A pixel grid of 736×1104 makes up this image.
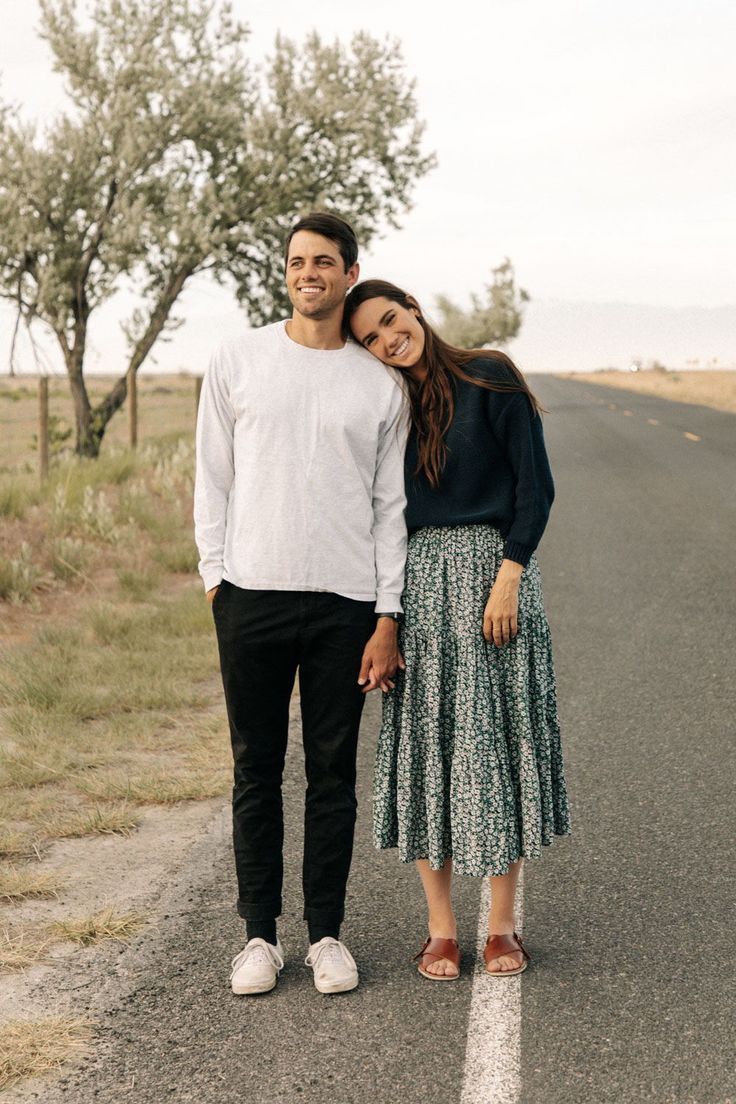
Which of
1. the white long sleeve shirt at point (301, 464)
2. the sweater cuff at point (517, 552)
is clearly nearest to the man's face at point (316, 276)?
the white long sleeve shirt at point (301, 464)

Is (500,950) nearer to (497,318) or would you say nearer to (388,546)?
(388,546)

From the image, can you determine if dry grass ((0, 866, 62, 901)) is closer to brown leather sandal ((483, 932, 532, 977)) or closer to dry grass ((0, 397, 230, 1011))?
dry grass ((0, 397, 230, 1011))

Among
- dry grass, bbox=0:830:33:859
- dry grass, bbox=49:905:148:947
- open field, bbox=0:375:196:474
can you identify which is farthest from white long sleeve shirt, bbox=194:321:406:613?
open field, bbox=0:375:196:474

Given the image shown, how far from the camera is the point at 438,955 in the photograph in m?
3.48

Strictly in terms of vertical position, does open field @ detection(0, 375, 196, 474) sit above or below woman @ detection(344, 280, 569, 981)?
below

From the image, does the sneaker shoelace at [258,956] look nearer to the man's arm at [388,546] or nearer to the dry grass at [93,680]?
the dry grass at [93,680]

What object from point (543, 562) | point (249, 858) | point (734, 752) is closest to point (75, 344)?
point (543, 562)

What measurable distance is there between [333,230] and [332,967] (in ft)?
6.54

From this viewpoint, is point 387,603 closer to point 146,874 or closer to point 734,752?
point 146,874

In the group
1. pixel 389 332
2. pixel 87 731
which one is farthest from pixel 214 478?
pixel 87 731

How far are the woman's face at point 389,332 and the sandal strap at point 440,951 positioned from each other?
1.62 metres

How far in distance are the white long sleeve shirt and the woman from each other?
10cm

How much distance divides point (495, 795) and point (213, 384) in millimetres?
1345

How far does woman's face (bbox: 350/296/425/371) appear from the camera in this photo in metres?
3.35
